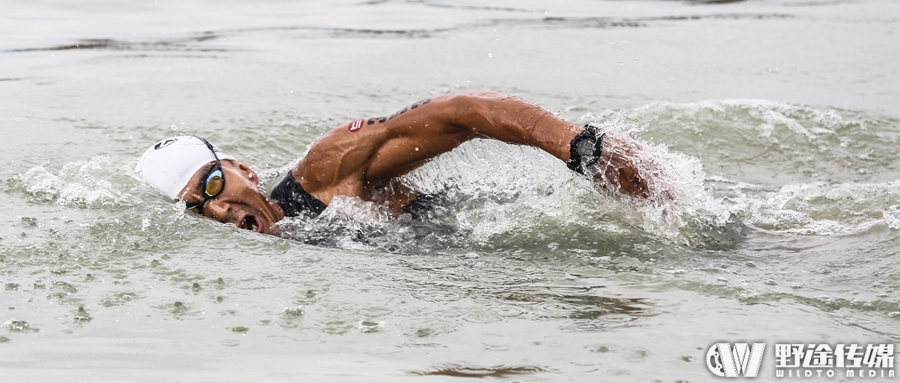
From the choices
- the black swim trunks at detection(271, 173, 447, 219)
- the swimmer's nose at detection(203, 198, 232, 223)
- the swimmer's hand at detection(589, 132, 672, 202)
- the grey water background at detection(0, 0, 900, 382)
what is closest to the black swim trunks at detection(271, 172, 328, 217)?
the black swim trunks at detection(271, 173, 447, 219)

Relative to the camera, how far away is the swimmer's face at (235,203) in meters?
5.06

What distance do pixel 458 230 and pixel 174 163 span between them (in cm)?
150

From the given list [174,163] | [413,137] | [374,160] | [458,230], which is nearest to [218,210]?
[174,163]

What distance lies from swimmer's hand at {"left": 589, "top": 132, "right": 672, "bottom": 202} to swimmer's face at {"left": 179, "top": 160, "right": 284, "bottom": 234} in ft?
5.76

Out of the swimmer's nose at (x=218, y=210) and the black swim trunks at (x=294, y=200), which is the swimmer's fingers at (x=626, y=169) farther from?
the swimmer's nose at (x=218, y=210)

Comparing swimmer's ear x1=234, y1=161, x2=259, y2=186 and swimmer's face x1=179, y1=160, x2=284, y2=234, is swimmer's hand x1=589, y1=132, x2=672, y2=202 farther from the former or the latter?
swimmer's ear x1=234, y1=161, x2=259, y2=186

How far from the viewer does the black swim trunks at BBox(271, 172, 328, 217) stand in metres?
5.06

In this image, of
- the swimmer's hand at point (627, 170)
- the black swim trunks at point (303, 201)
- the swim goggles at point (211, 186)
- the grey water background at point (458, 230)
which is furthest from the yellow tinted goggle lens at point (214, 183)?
the swimmer's hand at point (627, 170)

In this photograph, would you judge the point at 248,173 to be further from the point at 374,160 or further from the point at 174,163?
the point at 374,160

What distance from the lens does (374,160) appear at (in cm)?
495

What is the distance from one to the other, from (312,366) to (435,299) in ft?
2.46

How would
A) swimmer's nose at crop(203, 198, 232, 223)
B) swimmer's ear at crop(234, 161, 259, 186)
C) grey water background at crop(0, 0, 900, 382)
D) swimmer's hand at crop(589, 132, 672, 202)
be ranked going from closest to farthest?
grey water background at crop(0, 0, 900, 382), swimmer's hand at crop(589, 132, 672, 202), swimmer's nose at crop(203, 198, 232, 223), swimmer's ear at crop(234, 161, 259, 186)

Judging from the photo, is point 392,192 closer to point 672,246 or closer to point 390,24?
point 672,246

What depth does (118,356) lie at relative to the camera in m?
3.28
